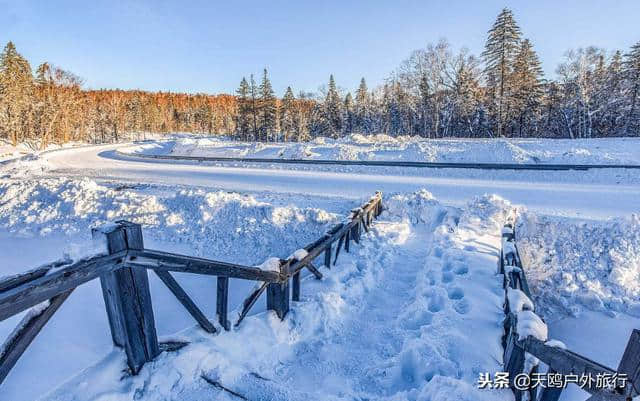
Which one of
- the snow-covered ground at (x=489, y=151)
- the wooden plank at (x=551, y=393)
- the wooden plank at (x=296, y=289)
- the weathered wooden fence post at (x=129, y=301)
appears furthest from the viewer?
the snow-covered ground at (x=489, y=151)

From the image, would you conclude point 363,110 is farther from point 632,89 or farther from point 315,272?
point 315,272

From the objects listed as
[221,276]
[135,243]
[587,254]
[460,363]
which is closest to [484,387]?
[460,363]

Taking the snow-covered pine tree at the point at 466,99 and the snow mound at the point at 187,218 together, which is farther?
the snow-covered pine tree at the point at 466,99

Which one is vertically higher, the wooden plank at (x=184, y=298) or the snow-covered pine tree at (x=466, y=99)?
the snow-covered pine tree at (x=466, y=99)

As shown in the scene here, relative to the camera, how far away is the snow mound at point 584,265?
7.65 meters

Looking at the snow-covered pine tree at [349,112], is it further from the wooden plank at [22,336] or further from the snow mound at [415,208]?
the wooden plank at [22,336]

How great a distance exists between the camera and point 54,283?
250cm

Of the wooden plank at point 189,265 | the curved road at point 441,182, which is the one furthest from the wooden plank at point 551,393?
the curved road at point 441,182

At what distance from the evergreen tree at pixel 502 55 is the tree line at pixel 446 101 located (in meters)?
0.11

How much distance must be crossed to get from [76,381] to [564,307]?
917 centimetres

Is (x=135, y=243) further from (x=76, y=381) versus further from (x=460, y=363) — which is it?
(x=460, y=363)

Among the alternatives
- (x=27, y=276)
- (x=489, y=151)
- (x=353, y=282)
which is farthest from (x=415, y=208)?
(x=489, y=151)

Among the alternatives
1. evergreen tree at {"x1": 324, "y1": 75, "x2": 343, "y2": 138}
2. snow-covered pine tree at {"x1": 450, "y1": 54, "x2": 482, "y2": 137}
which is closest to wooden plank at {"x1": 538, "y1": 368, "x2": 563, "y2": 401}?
snow-covered pine tree at {"x1": 450, "y1": 54, "x2": 482, "y2": 137}

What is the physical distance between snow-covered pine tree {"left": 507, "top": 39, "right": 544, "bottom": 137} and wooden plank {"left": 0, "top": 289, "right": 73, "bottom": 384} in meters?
45.8
